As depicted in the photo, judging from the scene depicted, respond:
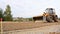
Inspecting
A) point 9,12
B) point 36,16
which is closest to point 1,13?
point 9,12

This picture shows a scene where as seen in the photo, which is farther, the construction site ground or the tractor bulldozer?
the tractor bulldozer

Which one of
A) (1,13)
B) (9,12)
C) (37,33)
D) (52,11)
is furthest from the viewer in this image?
(9,12)

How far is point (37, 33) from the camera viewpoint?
10.9 m

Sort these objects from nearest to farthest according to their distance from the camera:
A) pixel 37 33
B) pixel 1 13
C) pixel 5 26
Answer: pixel 37 33 < pixel 5 26 < pixel 1 13

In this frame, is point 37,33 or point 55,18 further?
point 55,18

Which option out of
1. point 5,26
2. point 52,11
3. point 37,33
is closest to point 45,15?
point 52,11

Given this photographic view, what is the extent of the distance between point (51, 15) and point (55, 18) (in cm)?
141

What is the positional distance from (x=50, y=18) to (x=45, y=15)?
1.59m

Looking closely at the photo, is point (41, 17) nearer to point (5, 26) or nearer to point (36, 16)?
point (36, 16)

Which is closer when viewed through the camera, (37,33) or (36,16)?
(37,33)

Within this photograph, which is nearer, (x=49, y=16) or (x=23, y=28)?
(x=23, y=28)

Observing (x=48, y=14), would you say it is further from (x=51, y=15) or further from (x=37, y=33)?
(x=37, y=33)

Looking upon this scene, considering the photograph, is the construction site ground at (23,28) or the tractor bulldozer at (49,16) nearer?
the construction site ground at (23,28)

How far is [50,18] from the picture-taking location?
34.2m
